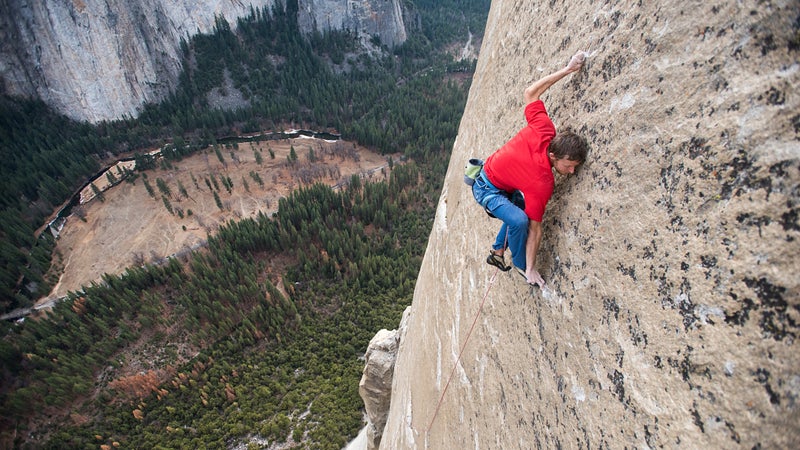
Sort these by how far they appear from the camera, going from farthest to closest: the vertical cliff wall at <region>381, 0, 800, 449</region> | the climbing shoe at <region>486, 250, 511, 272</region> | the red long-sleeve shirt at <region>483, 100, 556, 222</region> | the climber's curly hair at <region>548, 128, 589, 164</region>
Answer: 1. the climbing shoe at <region>486, 250, 511, 272</region>
2. the red long-sleeve shirt at <region>483, 100, 556, 222</region>
3. the climber's curly hair at <region>548, 128, 589, 164</region>
4. the vertical cliff wall at <region>381, 0, 800, 449</region>

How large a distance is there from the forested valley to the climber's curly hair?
2397 centimetres

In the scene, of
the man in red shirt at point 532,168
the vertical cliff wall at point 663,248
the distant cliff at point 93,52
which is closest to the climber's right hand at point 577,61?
the man in red shirt at point 532,168

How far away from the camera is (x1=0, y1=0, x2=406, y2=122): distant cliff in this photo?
2103 inches

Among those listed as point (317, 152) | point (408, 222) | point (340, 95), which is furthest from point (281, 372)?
point (340, 95)

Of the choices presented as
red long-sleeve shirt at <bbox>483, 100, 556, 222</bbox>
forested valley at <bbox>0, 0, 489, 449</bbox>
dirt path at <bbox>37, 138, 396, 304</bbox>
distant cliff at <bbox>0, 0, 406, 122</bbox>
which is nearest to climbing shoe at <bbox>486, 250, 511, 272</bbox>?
red long-sleeve shirt at <bbox>483, 100, 556, 222</bbox>

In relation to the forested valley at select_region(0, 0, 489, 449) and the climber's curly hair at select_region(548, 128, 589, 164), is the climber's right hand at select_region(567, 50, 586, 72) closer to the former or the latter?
the climber's curly hair at select_region(548, 128, 589, 164)

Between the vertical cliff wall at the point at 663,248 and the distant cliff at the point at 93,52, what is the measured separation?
73.3 metres

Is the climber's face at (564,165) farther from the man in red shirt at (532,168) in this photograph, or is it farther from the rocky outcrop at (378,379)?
the rocky outcrop at (378,379)

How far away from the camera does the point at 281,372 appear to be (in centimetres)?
2894

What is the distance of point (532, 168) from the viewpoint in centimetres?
382

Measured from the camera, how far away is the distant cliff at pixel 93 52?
2103 inches

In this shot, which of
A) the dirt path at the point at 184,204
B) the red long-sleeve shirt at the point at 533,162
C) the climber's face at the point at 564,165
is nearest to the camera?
the climber's face at the point at 564,165

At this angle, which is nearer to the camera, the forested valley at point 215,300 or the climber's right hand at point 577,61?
the climber's right hand at point 577,61

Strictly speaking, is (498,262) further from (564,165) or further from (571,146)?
(571,146)
